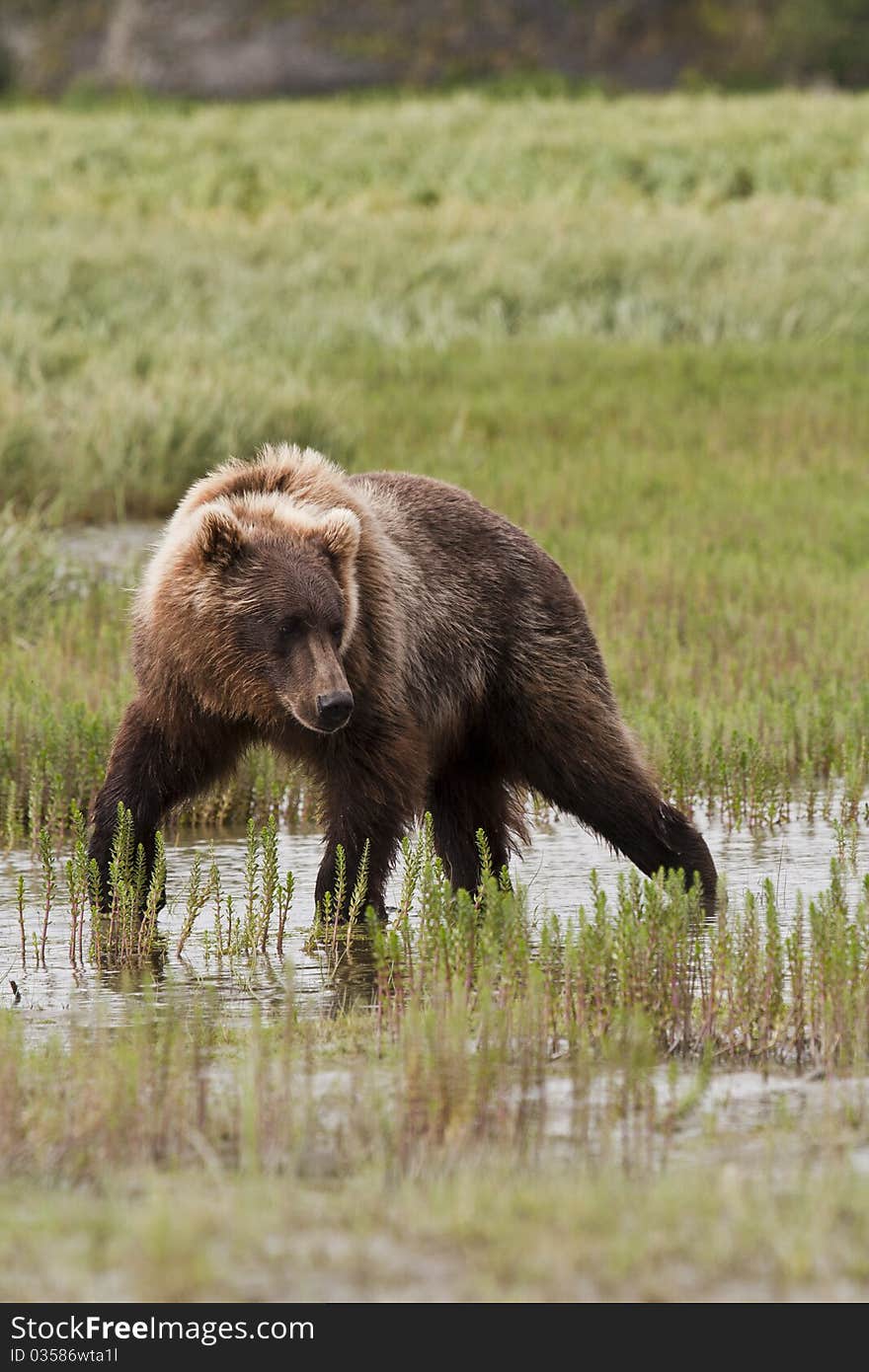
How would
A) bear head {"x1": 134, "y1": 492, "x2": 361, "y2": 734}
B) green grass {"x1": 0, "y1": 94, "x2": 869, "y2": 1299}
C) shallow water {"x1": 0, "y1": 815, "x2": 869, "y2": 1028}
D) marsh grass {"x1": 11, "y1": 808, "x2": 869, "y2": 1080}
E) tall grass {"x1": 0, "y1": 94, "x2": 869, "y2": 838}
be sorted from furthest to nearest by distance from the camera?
tall grass {"x1": 0, "y1": 94, "x2": 869, "y2": 838}
bear head {"x1": 134, "y1": 492, "x2": 361, "y2": 734}
shallow water {"x1": 0, "y1": 815, "x2": 869, "y2": 1028}
marsh grass {"x1": 11, "y1": 808, "x2": 869, "y2": 1080}
green grass {"x1": 0, "y1": 94, "x2": 869, "y2": 1299}

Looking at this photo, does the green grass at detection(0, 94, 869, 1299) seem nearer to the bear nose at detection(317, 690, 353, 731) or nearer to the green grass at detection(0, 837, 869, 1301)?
the green grass at detection(0, 837, 869, 1301)

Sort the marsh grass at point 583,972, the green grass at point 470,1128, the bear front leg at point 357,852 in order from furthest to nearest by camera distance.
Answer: the bear front leg at point 357,852 → the marsh grass at point 583,972 → the green grass at point 470,1128

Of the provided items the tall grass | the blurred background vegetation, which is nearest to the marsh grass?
the tall grass

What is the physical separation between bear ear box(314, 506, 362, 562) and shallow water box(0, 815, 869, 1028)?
1136mm

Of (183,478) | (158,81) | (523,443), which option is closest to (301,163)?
(523,443)

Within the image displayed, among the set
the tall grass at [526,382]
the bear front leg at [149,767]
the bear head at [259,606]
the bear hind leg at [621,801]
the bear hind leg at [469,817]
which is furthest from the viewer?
the tall grass at [526,382]

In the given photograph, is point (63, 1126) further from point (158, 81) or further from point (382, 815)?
point (158, 81)

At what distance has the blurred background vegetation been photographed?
5306 cm

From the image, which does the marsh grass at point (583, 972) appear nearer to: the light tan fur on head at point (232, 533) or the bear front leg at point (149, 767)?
the bear front leg at point (149, 767)

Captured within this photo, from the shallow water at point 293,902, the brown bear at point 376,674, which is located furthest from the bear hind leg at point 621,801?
the shallow water at point 293,902

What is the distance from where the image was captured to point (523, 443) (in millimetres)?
16266

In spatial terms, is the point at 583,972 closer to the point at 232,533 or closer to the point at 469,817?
the point at 232,533

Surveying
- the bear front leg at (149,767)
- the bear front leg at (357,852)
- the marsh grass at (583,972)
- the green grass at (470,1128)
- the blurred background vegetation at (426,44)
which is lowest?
the green grass at (470,1128)

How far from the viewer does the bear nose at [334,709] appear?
5430mm
